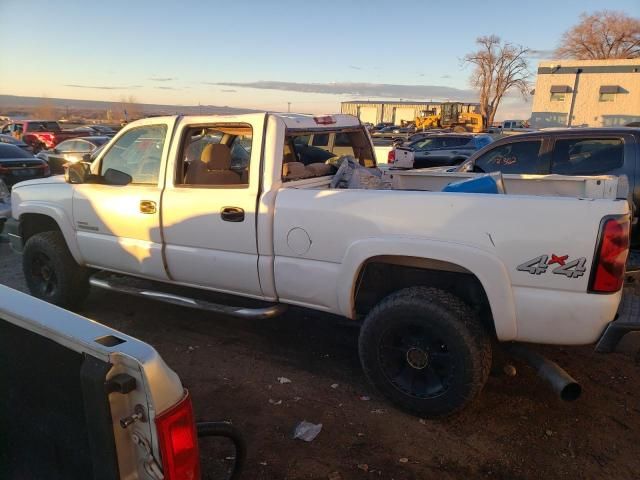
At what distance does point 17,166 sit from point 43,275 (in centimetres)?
798

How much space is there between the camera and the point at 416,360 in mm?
3250

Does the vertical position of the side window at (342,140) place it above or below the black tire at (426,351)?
above

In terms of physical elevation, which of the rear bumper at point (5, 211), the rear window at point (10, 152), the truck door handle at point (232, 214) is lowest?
the rear bumper at point (5, 211)

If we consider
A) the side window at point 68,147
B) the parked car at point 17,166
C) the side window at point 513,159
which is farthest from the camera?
the side window at point 68,147

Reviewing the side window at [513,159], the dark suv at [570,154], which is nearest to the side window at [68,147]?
the dark suv at [570,154]

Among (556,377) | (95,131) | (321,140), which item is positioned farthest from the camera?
(95,131)

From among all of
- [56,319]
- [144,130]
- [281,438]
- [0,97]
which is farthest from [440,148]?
[0,97]

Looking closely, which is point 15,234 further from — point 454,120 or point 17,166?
point 454,120

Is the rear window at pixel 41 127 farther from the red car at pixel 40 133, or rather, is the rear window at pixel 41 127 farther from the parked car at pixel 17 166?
the parked car at pixel 17 166

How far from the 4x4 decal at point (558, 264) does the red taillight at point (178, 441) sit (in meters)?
2.04

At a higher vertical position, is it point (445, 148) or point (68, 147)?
point (445, 148)

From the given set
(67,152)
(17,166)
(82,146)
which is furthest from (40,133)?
(17,166)

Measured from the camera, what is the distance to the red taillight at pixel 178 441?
1446 millimetres

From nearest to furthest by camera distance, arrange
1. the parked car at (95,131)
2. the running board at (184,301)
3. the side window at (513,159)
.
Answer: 1. the running board at (184,301)
2. the side window at (513,159)
3. the parked car at (95,131)
